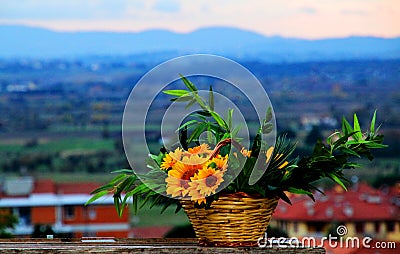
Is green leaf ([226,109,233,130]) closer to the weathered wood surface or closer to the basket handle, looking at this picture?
the basket handle

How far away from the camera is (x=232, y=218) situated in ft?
4.42

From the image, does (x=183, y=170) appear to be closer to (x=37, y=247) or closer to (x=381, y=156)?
(x=37, y=247)

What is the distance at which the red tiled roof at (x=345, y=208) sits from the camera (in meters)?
3.05

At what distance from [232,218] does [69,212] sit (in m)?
2.42

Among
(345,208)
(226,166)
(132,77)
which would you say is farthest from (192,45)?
(226,166)

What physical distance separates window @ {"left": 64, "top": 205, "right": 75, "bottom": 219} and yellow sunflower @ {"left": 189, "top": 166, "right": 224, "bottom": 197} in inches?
89.6

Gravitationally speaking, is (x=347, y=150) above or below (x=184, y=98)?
below

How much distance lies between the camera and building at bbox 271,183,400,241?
9.71 feet

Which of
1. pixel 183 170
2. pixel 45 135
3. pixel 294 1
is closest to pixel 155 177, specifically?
pixel 183 170

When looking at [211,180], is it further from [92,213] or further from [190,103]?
[92,213]

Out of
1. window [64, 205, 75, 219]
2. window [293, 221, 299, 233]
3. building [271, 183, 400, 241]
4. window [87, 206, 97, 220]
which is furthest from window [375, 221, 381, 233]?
window [64, 205, 75, 219]

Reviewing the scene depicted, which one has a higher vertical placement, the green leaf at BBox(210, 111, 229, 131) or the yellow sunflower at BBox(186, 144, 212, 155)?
the green leaf at BBox(210, 111, 229, 131)
